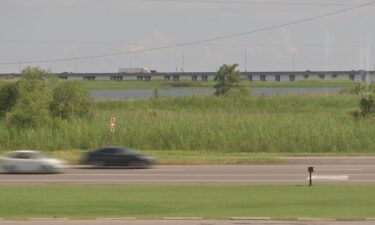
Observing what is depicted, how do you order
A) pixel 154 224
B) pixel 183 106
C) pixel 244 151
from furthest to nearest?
pixel 183 106, pixel 244 151, pixel 154 224

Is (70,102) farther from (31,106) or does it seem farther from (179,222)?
(179,222)

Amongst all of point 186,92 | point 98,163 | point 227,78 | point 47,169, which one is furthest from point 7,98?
point 186,92

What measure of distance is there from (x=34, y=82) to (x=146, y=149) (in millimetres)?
9415

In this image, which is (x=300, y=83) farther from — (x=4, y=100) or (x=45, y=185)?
(x=45, y=185)

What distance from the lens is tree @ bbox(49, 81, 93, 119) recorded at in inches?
2227

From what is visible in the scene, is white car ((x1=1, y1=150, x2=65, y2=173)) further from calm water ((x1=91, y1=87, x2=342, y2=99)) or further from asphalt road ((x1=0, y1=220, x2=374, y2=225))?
calm water ((x1=91, y1=87, x2=342, y2=99))

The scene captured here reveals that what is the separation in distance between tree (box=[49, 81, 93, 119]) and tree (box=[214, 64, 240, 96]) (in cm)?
4639

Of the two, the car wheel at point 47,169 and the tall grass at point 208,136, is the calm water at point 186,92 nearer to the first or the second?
the tall grass at point 208,136

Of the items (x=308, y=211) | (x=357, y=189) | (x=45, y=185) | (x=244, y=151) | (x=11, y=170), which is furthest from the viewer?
(x=244, y=151)

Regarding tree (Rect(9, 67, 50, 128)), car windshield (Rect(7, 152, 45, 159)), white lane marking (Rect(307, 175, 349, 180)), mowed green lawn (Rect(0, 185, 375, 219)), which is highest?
tree (Rect(9, 67, 50, 128))

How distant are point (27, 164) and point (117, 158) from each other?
14.7 ft

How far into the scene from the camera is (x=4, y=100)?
55875 mm

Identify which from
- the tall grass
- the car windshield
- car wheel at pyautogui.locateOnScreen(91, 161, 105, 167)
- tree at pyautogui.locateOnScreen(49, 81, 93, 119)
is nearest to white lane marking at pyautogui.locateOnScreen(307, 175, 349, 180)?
car wheel at pyautogui.locateOnScreen(91, 161, 105, 167)

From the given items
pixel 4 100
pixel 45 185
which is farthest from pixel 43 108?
pixel 45 185
